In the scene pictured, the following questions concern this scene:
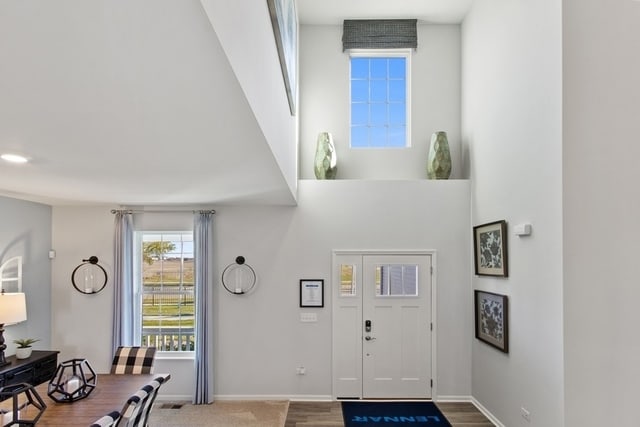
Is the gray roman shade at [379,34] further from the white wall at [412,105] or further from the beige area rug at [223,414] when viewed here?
the beige area rug at [223,414]

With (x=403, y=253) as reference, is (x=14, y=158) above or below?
above

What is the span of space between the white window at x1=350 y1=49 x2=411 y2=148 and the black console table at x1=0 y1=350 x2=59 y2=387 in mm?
4465

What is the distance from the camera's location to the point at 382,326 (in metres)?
5.65

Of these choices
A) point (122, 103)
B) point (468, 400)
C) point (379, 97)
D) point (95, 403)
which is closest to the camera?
point (122, 103)

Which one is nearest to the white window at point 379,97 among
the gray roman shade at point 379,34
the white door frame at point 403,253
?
the gray roman shade at point 379,34

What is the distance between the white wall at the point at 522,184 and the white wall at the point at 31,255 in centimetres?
530

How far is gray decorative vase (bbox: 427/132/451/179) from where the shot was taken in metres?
5.76

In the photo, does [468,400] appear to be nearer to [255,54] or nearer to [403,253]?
[403,253]

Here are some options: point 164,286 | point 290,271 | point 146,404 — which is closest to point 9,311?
point 164,286

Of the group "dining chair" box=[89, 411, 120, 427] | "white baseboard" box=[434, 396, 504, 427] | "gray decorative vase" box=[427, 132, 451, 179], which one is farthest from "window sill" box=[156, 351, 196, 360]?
"gray decorative vase" box=[427, 132, 451, 179]

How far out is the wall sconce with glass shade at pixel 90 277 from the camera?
18.6 ft

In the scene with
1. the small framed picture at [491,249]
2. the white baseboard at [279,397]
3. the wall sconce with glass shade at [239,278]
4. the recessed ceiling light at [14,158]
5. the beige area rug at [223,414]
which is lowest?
the beige area rug at [223,414]

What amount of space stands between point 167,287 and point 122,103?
4.39 meters

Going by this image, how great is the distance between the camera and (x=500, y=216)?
4.76 meters
